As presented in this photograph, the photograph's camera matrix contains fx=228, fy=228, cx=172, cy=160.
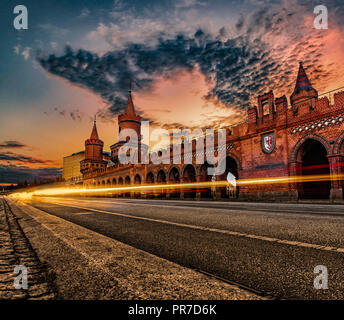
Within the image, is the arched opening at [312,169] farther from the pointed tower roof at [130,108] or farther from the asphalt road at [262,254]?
the pointed tower roof at [130,108]

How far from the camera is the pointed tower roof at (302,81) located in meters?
25.9

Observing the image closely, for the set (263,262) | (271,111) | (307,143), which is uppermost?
(271,111)

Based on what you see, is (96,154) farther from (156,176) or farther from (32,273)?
(32,273)

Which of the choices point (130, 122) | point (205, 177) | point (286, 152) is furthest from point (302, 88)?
point (130, 122)

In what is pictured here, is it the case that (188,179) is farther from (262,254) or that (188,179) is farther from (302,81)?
(262,254)

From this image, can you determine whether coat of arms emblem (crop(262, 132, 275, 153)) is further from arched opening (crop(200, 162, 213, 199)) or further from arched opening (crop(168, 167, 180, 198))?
arched opening (crop(168, 167, 180, 198))

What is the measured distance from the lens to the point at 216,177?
24.1 meters

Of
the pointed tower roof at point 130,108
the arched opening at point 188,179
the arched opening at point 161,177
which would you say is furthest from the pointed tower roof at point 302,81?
the pointed tower roof at point 130,108

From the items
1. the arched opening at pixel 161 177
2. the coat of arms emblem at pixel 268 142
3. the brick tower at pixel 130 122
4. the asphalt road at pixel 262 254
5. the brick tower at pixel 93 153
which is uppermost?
the brick tower at pixel 130 122

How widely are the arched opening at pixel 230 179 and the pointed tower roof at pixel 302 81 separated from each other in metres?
11.7

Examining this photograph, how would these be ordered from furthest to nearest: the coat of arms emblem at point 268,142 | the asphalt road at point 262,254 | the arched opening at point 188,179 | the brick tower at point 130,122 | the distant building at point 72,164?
the distant building at point 72,164
the brick tower at point 130,122
the arched opening at point 188,179
the coat of arms emblem at point 268,142
the asphalt road at point 262,254

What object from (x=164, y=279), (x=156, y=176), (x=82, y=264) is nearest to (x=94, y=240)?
(x=82, y=264)

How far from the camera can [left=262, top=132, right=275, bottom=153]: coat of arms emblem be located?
63.9 ft
